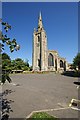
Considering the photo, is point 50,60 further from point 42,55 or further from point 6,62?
point 6,62

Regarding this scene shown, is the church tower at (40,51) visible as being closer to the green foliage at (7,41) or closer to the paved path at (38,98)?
the paved path at (38,98)

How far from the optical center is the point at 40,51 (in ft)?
298

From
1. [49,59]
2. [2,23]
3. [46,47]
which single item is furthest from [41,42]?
[2,23]

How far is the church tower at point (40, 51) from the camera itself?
87794mm

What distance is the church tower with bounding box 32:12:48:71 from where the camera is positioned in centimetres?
8779

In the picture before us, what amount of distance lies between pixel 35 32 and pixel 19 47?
93.1 metres

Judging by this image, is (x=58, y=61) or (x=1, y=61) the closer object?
(x=1, y=61)

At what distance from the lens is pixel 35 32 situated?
94.6 metres

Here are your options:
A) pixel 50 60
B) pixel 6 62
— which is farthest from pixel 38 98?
pixel 50 60

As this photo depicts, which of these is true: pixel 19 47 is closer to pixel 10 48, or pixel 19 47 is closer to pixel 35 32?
pixel 10 48

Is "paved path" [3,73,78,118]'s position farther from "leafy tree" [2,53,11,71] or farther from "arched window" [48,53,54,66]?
"arched window" [48,53,54,66]

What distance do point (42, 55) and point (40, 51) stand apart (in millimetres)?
3143

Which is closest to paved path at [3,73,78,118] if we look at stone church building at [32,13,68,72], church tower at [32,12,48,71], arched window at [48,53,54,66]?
stone church building at [32,13,68,72]

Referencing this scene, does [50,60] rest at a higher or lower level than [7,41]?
higher
